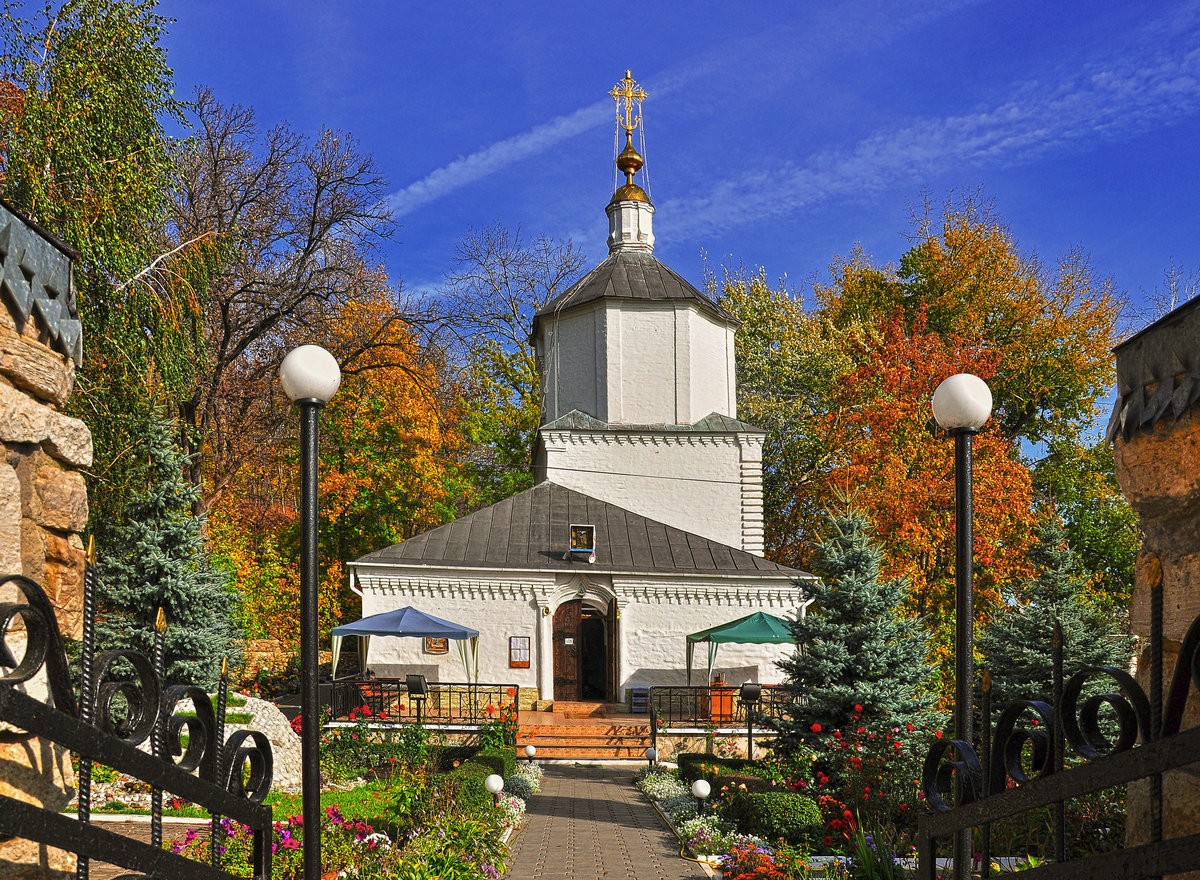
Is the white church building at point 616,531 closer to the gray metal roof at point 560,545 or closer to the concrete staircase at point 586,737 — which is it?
the gray metal roof at point 560,545

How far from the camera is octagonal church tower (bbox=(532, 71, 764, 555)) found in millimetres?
27688

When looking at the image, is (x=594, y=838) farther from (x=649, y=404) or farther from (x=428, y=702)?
(x=649, y=404)

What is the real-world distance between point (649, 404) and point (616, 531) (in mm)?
5196

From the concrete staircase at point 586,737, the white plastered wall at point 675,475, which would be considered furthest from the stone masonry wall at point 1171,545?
the white plastered wall at point 675,475

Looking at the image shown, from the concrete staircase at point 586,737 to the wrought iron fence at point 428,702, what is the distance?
2.20 feet

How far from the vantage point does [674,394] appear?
2859cm

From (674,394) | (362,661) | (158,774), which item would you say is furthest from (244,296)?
(158,774)

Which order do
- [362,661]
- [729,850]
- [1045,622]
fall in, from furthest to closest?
[362,661] < [1045,622] < [729,850]

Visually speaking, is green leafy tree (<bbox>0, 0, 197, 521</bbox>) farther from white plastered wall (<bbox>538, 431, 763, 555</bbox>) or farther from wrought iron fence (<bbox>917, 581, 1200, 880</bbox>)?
white plastered wall (<bbox>538, 431, 763, 555</bbox>)

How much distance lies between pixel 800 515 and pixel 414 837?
26.2 meters

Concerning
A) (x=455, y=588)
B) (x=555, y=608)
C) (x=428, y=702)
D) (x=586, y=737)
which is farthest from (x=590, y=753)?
(x=455, y=588)

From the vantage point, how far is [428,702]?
20.8 metres

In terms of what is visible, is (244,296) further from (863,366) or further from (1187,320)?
(1187,320)

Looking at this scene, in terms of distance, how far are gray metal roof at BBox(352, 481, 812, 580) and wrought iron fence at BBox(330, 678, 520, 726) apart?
2915 mm
